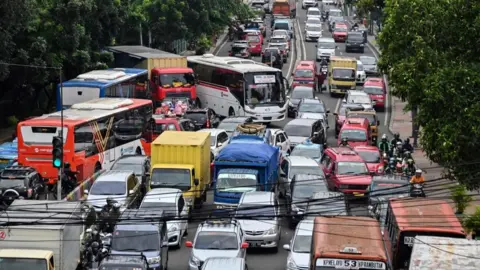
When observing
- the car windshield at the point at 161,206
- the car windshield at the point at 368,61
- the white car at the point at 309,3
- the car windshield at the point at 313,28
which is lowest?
the car windshield at the point at 161,206

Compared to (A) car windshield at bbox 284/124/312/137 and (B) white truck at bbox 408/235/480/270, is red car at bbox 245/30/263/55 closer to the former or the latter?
(A) car windshield at bbox 284/124/312/137

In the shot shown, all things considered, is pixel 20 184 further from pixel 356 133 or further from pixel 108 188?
pixel 356 133

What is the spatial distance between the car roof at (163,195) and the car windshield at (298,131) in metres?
13.1

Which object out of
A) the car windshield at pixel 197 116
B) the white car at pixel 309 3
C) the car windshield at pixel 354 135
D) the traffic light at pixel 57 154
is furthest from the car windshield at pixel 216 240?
the white car at pixel 309 3

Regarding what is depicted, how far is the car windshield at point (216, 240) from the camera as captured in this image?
90.4 ft

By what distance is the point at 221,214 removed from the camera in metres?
31.8

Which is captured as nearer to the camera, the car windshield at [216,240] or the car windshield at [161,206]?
the car windshield at [216,240]

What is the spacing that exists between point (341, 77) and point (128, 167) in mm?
27473

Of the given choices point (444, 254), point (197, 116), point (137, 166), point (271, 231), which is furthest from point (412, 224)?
point (197, 116)

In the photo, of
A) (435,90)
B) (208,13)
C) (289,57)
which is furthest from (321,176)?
(289,57)

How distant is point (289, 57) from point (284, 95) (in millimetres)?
28368

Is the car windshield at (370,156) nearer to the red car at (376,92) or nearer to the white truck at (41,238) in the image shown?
the white truck at (41,238)

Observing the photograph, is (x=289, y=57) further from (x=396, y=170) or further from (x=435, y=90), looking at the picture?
(x=435, y=90)

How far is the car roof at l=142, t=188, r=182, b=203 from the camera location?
31656 mm
